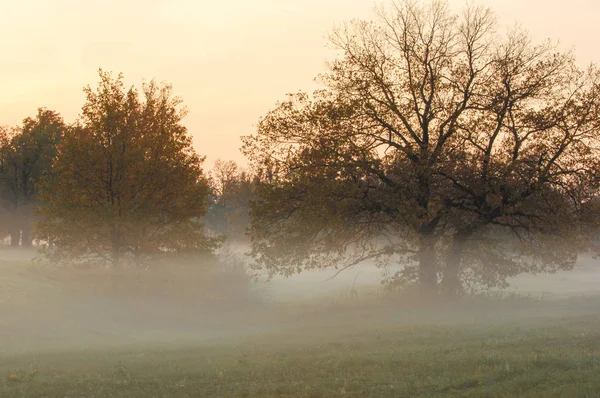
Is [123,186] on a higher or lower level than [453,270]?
higher

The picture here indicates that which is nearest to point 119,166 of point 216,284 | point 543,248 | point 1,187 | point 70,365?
point 216,284

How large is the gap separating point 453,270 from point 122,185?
63.0 ft

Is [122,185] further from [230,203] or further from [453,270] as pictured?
[230,203]

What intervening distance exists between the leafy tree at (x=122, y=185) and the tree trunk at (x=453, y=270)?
14402 millimetres

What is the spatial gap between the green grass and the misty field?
0.05 meters

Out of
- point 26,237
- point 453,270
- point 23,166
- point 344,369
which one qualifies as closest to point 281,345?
point 344,369

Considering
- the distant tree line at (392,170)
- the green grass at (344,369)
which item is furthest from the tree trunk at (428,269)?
the green grass at (344,369)

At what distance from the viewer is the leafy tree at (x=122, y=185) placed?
39562 millimetres

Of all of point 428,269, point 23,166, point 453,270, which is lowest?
point 453,270

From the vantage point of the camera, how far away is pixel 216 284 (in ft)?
155

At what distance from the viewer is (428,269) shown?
4019cm

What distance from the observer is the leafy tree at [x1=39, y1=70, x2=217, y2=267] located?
130ft

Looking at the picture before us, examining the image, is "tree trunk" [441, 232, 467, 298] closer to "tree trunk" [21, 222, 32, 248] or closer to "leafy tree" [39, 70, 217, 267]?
"leafy tree" [39, 70, 217, 267]

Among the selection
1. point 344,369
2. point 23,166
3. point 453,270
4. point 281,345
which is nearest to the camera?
point 344,369
